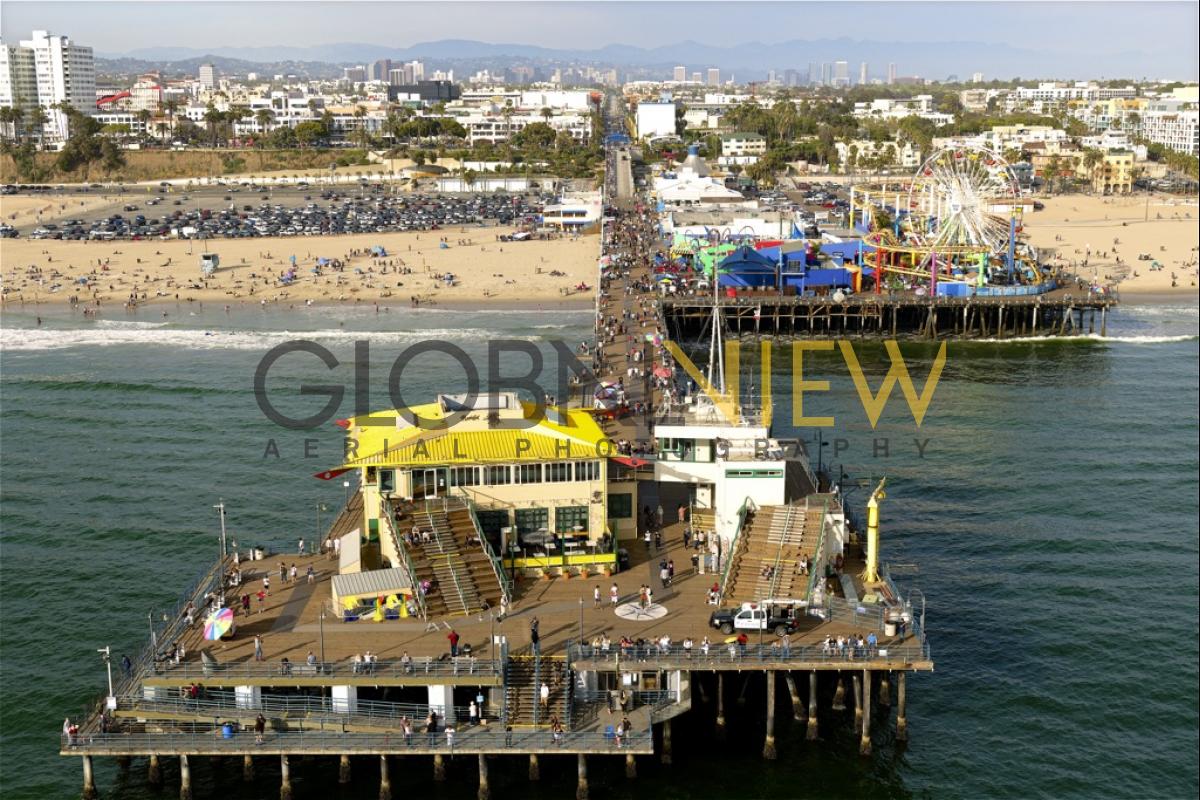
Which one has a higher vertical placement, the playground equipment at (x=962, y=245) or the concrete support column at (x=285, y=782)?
the playground equipment at (x=962, y=245)

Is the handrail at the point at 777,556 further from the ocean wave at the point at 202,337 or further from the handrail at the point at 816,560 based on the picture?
the ocean wave at the point at 202,337

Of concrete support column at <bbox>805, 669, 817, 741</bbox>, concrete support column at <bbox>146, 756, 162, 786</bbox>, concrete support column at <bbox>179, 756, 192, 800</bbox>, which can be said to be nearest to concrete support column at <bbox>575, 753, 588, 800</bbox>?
concrete support column at <bbox>805, 669, 817, 741</bbox>

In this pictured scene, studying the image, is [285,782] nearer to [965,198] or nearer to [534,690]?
[534,690]

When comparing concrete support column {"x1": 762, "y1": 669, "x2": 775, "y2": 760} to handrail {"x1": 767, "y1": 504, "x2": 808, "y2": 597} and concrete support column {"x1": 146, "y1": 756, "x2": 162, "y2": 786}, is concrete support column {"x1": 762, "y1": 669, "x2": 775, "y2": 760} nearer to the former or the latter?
handrail {"x1": 767, "y1": 504, "x2": 808, "y2": 597}

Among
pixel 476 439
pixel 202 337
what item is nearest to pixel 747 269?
pixel 202 337

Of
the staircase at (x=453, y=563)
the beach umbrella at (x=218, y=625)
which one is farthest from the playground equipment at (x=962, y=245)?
the beach umbrella at (x=218, y=625)

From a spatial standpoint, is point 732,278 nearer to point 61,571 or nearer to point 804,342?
point 804,342
